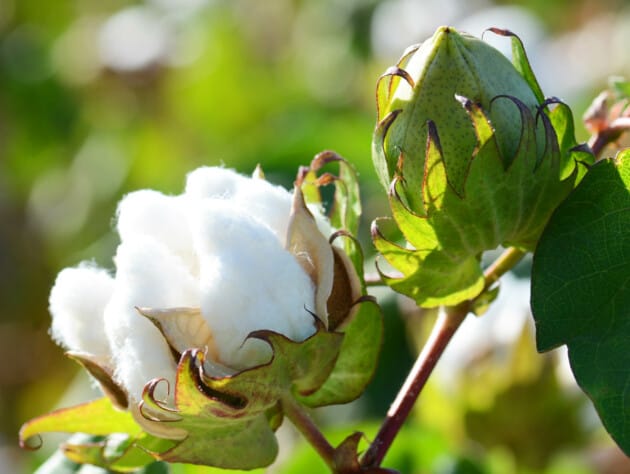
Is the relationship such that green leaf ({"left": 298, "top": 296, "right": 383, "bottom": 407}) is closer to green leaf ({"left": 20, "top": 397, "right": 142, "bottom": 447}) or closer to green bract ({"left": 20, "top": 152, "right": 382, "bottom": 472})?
green bract ({"left": 20, "top": 152, "right": 382, "bottom": 472})

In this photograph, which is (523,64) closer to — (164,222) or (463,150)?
(463,150)

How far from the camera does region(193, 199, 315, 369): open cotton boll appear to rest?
771 millimetres

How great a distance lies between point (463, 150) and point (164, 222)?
0.22m

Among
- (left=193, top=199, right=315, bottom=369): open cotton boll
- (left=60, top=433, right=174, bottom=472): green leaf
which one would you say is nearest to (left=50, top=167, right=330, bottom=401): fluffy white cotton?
(left=193, top=199, right=315, bottom=369): open cotton boll

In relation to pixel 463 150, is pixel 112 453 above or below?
below

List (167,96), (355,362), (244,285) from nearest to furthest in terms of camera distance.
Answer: (244,285)
(355,362)
(167,96)

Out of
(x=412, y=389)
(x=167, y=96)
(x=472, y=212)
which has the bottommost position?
(x=167, y=96)

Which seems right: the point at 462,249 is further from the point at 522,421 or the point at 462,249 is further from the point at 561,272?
the point at 522,421

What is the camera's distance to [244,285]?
77cm

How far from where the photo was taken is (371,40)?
2836mm

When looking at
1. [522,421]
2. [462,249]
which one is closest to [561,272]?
[462,249]

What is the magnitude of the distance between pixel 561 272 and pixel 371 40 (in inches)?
82.4

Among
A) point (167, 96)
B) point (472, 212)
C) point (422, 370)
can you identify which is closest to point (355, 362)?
point (422, 370)

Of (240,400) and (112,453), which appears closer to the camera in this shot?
(240,400)
